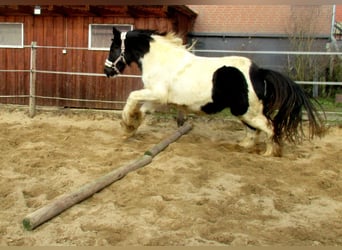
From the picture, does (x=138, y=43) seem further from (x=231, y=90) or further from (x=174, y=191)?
(x=174, y=191)

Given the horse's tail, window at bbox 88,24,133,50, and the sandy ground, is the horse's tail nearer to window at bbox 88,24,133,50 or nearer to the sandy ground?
the sandy ground

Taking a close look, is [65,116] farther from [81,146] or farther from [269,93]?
[269,93]

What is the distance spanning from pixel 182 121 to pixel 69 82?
3.63 m

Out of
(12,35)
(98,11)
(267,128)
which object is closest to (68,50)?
(98,11)

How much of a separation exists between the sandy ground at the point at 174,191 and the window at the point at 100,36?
3.53 m

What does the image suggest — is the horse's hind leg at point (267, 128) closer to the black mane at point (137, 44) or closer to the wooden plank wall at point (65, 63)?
the black mane at point (137, 44)

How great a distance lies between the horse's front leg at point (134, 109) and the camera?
5.21m

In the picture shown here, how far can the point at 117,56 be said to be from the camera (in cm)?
550

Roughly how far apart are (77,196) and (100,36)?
6576mm

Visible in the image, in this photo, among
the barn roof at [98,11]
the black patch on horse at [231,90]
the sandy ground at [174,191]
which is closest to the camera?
the sandy ground at [174,191]

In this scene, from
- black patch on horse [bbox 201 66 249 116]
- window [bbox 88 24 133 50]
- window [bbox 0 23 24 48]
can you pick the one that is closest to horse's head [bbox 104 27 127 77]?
black patch on horse [bbox 201 66 249 116]

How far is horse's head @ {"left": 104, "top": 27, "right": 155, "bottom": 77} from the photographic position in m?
5.41

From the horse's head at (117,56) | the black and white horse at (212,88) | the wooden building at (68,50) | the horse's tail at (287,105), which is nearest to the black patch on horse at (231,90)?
the black and white horse at (212,88)

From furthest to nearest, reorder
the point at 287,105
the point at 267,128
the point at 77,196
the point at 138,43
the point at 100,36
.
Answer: the point at 100,36
the point at 138,43
the point at 267,128
the point at 287,105
the point at 77,196
